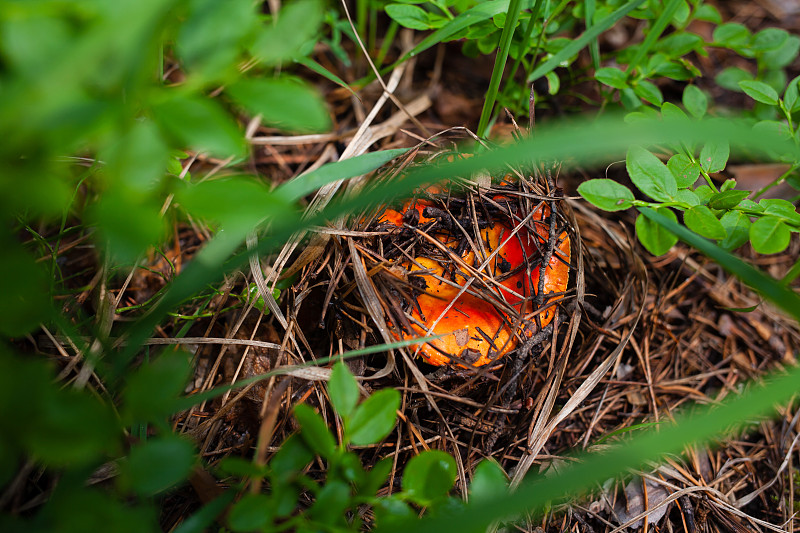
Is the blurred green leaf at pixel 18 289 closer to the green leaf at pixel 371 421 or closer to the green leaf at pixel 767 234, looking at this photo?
the green leaf at pixel 371 421

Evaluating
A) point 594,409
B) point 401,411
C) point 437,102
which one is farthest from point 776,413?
point 437,102

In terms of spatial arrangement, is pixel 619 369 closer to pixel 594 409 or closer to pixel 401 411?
pixel 594 409

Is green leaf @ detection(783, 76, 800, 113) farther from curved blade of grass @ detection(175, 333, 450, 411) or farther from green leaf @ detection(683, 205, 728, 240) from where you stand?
curved blade of grass @ detection(175, 333, 450, 411)

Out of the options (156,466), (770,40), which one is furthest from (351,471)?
(770,40)

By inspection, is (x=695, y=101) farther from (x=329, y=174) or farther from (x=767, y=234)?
(x=329, y=174)

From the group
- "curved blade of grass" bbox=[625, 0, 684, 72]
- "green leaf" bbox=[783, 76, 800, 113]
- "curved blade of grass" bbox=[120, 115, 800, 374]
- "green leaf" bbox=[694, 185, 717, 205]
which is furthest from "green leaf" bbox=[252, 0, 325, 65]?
"green leaf" bbox=[783, 76, 800, 113]

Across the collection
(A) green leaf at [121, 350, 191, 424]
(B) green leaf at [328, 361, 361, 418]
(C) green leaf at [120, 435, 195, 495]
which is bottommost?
(B) green leaf at [328, 361, 361, 418]

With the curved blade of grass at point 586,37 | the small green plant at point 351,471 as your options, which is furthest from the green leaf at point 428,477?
the curved blade of grass at point 586,37
